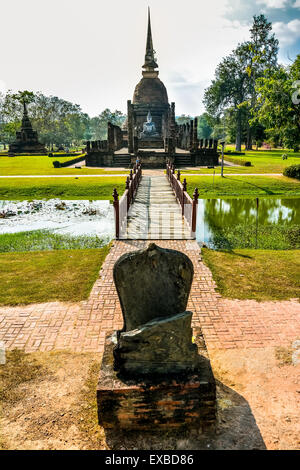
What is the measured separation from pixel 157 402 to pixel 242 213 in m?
11.9

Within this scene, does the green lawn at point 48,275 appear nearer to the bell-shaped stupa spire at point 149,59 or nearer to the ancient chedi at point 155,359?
the ancient chedi at point 155,359

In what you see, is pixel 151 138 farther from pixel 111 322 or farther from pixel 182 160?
pixel 111 322

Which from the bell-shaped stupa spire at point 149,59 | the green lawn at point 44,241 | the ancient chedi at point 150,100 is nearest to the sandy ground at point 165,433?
the green lawn at point 44,241

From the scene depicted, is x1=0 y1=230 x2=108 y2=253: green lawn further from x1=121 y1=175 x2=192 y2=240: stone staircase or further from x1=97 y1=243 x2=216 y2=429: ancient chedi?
x1=97 y1=243 x2=216 y2=429: ancient chedi

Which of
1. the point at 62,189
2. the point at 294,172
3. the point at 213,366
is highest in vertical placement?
the point at 294,172

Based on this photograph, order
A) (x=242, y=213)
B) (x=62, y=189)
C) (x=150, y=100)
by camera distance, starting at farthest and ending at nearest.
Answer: (x=150, y=100), (x=62, y=189), (x=242, y=213)

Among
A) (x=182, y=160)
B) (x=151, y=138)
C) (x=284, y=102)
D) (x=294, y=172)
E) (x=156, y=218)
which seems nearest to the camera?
(x=156, y=218)

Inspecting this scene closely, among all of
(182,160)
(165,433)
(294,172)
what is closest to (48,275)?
(165,433)

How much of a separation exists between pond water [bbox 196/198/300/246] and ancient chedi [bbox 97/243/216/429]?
691 centimetres

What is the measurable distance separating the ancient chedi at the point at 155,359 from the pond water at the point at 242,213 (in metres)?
6.91

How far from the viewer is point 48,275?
280 inches

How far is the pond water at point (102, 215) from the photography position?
11.8m

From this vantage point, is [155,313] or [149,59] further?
[149,59]

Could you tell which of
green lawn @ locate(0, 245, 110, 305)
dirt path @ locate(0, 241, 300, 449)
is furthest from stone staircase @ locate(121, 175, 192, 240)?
dirt path @ locate(0, 241, 300, 449)
